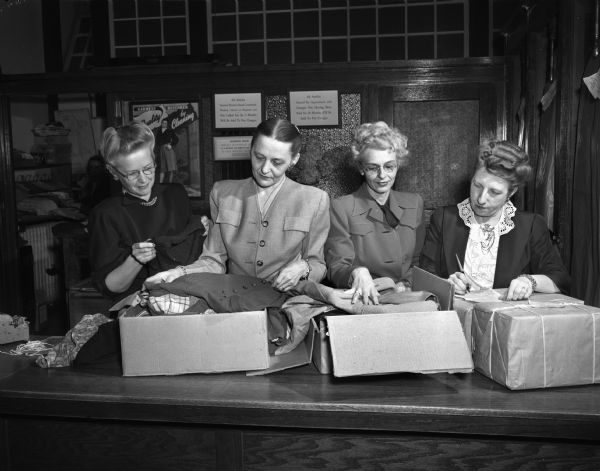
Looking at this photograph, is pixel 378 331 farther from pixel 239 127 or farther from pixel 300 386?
pixel 239 127

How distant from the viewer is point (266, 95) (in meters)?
4.50

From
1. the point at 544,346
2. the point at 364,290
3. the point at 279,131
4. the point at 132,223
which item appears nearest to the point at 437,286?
the point at 364,290

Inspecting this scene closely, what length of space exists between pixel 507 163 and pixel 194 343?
130 cm

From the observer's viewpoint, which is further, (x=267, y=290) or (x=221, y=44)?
(x=221, y=44)

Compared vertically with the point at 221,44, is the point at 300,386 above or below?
below

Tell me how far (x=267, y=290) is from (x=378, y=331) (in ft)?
1.69

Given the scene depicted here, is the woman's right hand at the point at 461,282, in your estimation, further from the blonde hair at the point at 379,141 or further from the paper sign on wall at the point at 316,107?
the paper sign on wall at the point at 316,107

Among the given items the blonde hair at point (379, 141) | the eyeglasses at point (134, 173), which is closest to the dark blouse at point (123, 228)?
the eyeglasses at point (134, 173)

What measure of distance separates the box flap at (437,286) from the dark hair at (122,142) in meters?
1.10

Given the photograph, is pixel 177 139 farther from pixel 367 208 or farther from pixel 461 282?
pixel 461 282

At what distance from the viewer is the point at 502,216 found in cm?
262

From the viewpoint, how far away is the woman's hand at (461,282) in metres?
2.42

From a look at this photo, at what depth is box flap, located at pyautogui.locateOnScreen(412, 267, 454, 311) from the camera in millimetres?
2113

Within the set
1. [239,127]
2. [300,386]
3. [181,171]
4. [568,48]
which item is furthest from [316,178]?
[300,386]
